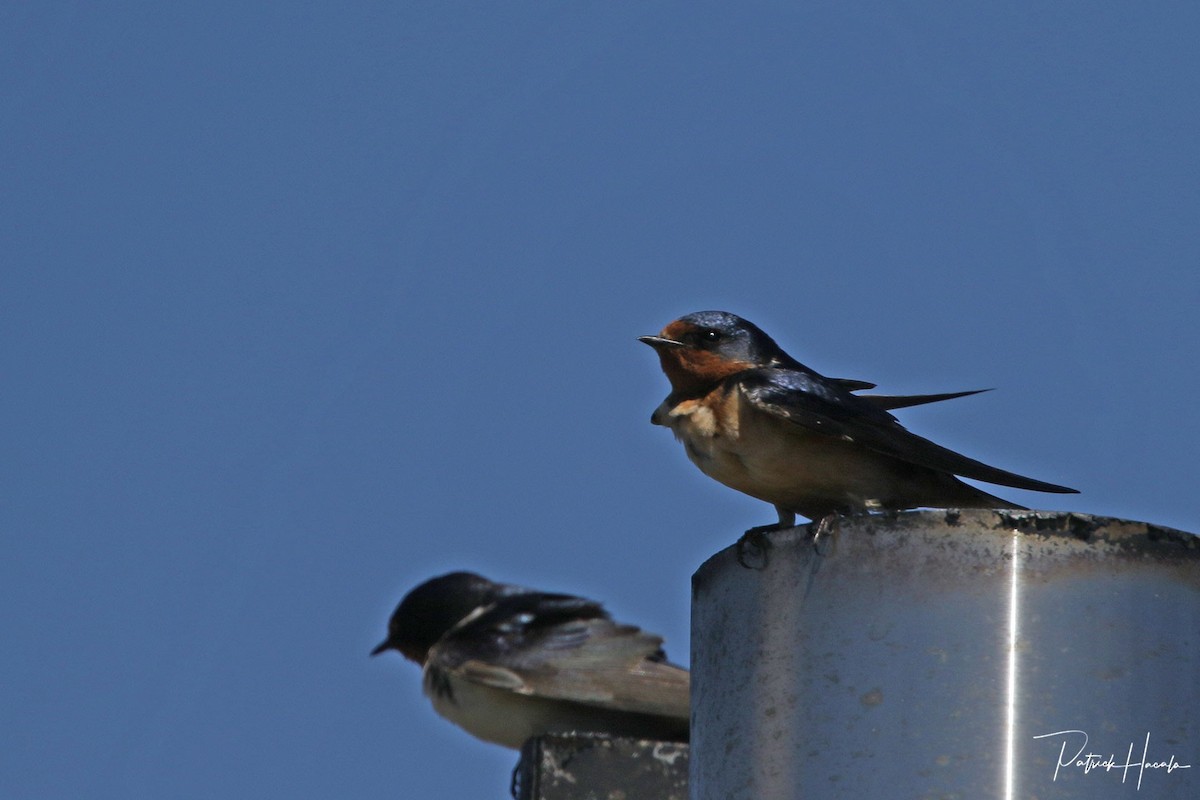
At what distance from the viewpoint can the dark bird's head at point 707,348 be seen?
488 cm

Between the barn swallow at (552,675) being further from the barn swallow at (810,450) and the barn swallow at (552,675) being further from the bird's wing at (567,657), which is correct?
the barn swallow at (810,450)

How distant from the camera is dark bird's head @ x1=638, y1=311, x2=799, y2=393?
16.0 feet

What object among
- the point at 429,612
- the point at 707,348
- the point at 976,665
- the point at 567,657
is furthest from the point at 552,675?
the point at 976,665

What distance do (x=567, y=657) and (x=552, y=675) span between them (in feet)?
0.25

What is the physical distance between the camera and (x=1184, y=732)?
9.93ft

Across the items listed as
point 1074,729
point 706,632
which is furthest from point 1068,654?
point 706,632

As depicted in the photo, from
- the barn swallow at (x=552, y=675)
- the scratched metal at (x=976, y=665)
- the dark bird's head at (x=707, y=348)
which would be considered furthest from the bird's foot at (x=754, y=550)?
the barn swallow at (x=552, y=675)

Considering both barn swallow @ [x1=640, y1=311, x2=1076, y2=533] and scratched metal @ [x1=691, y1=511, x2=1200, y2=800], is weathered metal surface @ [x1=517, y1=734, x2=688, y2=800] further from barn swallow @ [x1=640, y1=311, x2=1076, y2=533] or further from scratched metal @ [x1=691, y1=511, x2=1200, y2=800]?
scratched metal @ [x1=691, y1=511, x2=1200, y2=800]

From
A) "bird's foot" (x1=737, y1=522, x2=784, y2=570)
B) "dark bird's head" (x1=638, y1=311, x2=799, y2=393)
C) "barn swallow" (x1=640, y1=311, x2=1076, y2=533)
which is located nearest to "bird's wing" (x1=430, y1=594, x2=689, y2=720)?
"dark bird's head" (x1=638, y1=311, x2=799, y2=393)

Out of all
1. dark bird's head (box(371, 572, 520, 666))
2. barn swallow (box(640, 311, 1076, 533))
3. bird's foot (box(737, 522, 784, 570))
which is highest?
dark bird's head (box(371, 572, 520, 666))

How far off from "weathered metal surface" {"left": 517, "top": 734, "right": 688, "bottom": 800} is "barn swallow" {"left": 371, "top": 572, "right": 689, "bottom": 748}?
2.13 metres

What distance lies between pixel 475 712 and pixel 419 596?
1584 millimetres

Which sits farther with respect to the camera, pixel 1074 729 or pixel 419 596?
pixel 419 596

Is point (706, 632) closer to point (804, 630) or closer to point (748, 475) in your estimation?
point (804, 630)
